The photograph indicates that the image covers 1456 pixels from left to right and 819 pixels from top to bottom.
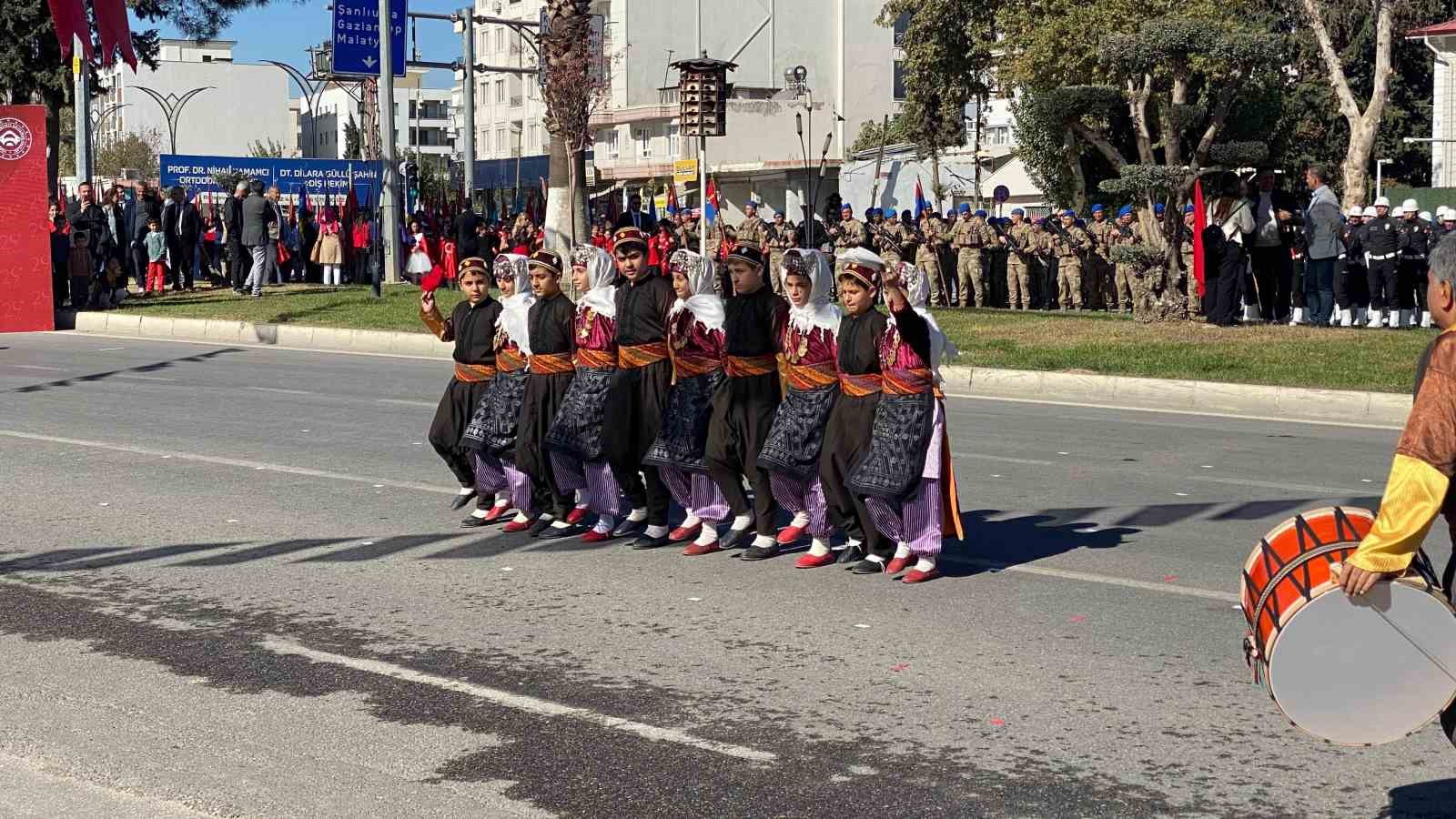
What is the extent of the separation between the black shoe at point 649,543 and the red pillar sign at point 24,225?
61.5ft

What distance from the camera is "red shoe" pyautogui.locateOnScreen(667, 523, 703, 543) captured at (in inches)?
368

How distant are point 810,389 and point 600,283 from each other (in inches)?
54.4

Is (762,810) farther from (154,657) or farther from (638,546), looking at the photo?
(638,546)

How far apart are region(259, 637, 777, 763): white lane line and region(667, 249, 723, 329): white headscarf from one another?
2.90 metres

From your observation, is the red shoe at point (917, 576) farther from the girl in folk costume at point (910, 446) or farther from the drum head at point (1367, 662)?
the drum head at point (1367, 662)

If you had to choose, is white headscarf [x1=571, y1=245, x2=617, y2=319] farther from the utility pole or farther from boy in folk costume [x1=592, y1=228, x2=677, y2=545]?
the utility pole

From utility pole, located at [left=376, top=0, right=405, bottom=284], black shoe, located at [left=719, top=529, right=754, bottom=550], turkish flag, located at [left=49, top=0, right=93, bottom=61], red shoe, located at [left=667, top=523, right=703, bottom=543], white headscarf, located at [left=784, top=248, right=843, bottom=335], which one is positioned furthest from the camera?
utility pole, located at [left=376, top=0, right=405, bottom=284]

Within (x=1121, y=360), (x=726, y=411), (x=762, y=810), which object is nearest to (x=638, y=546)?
(x=726, y=411)

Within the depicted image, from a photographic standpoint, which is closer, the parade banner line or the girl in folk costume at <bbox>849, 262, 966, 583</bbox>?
the girl in folk costume at <bbox>849, 262, 966, 583</bbox>

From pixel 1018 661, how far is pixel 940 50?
95.1 ft

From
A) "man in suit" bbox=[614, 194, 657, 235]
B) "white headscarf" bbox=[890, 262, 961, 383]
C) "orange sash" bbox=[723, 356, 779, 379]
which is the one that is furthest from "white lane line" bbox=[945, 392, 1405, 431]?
"man in suit" bbox=[614, 194, 657, 235]

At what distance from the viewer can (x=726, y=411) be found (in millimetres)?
8953

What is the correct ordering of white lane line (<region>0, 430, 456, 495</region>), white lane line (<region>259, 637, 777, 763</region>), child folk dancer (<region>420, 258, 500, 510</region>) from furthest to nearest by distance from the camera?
white lane line (<region>0, 430, 456, 495</region>) → child folk dancer (<region>420, 258, 500, 510</region>) → white lane line (<region>259, 637, 777, 763</region>)

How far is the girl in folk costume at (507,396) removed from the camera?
31.2 feet
